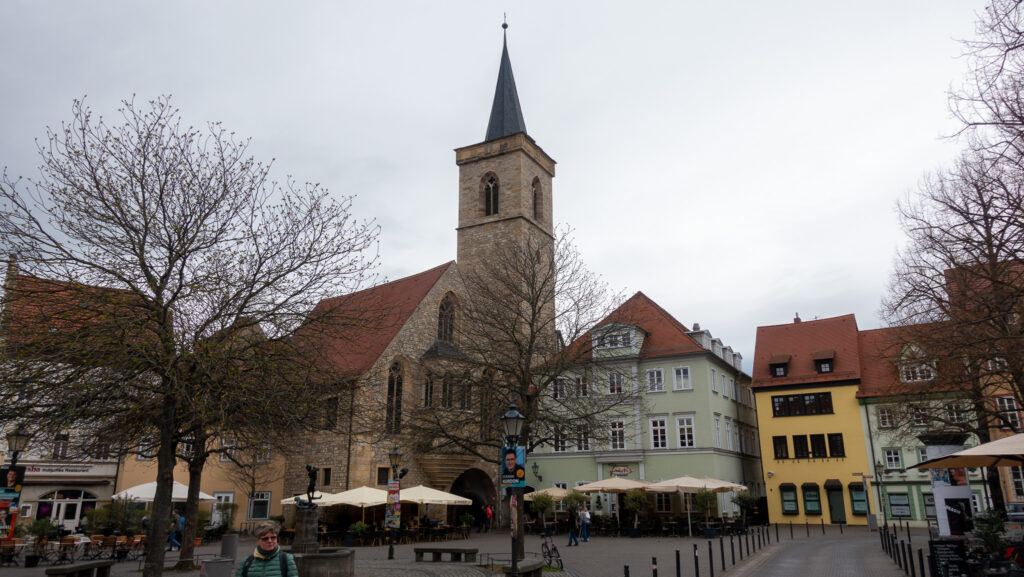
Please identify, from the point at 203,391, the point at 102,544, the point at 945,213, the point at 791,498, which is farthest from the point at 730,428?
the point at 203,391

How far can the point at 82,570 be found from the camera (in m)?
14.1

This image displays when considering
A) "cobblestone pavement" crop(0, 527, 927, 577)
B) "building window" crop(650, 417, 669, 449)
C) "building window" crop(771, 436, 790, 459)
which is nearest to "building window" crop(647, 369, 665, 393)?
"building window" crop(650, 417, 669, 449)

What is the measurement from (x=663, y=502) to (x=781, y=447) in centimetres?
808

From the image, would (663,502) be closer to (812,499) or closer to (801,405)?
(812,499)

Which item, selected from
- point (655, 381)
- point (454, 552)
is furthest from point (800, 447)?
point (454, 552)

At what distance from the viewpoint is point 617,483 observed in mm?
29547

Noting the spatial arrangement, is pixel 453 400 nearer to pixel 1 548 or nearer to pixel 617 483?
pixel 617 483

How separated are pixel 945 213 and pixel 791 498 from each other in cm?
2479

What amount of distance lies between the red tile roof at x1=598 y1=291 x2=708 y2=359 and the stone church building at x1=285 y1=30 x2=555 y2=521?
22.9 ft

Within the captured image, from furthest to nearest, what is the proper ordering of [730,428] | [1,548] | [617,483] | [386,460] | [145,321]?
[730,428] → [386,460] → [617,483] → [1,548] → [145,321]

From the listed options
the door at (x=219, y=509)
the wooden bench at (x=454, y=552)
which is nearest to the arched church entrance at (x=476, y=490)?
the door at (x=219, y=509)

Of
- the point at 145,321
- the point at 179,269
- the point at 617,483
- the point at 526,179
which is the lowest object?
the point at 617,483

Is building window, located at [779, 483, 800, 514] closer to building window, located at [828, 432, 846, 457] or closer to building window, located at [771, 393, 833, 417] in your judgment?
building window, located at [828, 432, 846, 457]

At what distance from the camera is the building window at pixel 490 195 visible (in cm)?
4422
